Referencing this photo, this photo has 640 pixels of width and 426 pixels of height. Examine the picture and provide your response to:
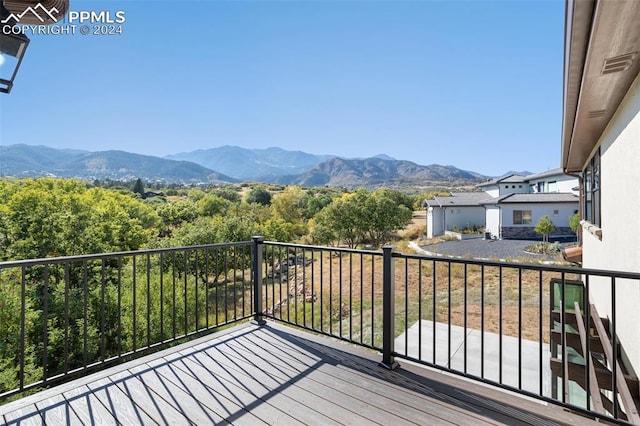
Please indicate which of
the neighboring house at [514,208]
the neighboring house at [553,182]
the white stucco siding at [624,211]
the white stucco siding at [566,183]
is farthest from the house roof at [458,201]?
A: the white stucco siding at [624,211]

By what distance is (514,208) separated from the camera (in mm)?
21516

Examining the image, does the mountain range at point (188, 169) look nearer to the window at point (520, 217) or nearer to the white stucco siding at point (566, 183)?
the white stucco siding at point (566, 183)

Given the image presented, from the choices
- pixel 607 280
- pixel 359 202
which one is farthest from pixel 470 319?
pixel 359 202

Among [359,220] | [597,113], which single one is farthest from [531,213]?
[597,113]

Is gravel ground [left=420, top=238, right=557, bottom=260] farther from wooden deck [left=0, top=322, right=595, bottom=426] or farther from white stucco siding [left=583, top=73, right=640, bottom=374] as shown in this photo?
wooden deck [left=0, top=322, right=595, bottom=426]

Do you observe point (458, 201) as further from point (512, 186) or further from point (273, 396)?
point (273, 396)

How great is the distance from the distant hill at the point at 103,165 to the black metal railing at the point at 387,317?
84364mm

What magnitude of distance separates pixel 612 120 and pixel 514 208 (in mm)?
20895

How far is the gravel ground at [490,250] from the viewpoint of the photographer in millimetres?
15733

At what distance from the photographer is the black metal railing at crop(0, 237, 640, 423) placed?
7.08ft

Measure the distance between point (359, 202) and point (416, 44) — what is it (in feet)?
46.6

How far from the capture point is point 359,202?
2530 cm

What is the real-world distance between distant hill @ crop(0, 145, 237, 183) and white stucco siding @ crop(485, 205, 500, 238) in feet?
285

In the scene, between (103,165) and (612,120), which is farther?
(103,165)
